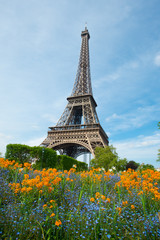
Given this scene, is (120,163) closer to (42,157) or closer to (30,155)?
(42,157)

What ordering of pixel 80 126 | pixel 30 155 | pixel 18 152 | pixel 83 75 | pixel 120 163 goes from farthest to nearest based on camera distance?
pixel 83 75
pixel 80 126
pixel 120 163
pixel 30 155
pixel 18 152

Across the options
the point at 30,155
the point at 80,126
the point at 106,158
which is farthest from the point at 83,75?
the point at 30,155

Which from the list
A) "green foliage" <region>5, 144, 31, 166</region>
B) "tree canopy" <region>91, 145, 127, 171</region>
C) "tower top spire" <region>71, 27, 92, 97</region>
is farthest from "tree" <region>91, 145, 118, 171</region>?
"tower top spire" <region>71, 27, 92, 97</region>

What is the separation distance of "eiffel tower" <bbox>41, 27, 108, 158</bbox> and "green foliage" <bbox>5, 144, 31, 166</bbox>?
560 inches

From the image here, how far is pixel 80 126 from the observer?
35.7 metres

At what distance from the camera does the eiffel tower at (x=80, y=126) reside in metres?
32.8

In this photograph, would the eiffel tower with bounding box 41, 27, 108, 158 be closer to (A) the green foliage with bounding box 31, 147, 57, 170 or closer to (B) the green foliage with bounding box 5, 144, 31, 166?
(A) the green foliage with bounding box 31, 147, 57, 170

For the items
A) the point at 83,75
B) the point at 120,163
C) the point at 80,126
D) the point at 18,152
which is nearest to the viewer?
the point at 18,152

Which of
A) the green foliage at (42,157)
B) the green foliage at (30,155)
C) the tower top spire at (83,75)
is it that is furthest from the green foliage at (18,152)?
the tower top spire at (83,75)

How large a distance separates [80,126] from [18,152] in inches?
806

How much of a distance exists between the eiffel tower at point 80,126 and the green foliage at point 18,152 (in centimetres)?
1423

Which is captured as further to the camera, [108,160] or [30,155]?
[108,160]

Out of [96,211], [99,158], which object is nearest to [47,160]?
[99,158]

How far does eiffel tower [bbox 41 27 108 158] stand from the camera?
32.8 meters
